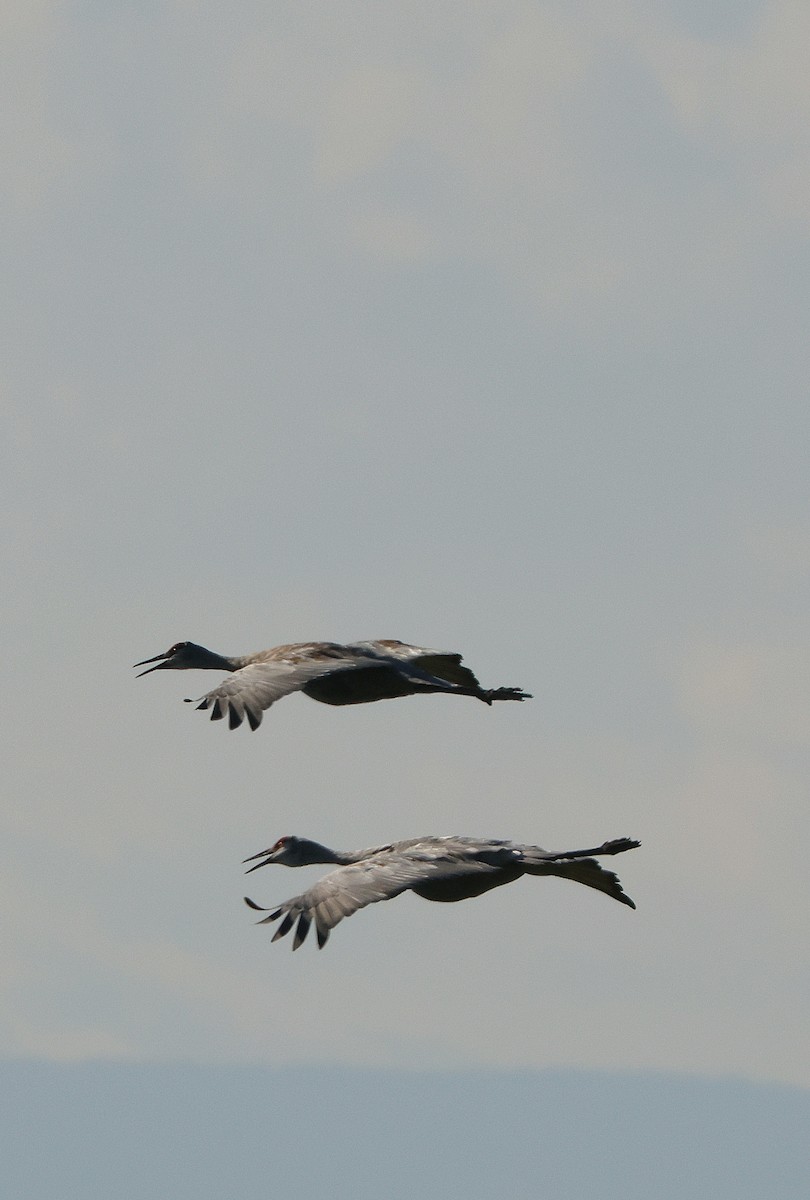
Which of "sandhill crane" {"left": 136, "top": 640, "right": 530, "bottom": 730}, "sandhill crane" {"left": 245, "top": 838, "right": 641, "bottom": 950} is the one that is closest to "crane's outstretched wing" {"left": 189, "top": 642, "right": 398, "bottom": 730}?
"sandhill crane" {"left": 136, "top": 640, "right": 530, "bottom": 730}

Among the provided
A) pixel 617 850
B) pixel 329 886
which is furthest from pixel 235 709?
pixel 617 850

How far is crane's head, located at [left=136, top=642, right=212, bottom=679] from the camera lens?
32.8 metres

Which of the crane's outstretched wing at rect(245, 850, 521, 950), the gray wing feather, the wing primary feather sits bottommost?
the wing primary feather

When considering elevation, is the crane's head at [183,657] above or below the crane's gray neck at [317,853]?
above

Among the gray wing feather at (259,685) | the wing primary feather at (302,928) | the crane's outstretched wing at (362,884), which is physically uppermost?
the gray wing feather at (259,685)

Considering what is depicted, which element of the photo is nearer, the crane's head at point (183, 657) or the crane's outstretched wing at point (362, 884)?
the crane's outstretched wing at point (362, 884)

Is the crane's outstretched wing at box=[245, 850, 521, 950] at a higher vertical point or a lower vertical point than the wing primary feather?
higher

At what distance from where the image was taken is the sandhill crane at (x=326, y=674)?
95.3 feet

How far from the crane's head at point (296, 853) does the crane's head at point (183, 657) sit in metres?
2.31

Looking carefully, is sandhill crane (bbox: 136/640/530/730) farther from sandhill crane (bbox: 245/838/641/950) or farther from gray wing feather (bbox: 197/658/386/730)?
sandhill crane (bbox: 245/838/641/950)

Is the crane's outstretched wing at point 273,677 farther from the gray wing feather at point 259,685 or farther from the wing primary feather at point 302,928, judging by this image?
the wing primary feather at point 302,928

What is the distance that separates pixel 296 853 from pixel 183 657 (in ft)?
9.11

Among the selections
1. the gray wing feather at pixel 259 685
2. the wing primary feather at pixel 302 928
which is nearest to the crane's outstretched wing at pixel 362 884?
the wing primary feather at pixel 302 928

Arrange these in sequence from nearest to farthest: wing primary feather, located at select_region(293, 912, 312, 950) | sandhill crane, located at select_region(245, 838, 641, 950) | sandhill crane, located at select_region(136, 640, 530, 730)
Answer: wing primary feather, located at select_region(293, 912, 312, 950) → sandhill crane, located at select_region(245, 838, 641, 950) → sandhill crane, located at select_region(136, 640, 530, 730)
